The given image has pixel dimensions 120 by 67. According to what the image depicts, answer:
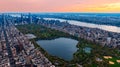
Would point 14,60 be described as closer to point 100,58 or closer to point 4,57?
point 4,57

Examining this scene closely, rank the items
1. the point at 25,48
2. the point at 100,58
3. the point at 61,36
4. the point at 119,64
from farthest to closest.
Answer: the point at 61,36 → the point at 25,48 → the point at 100,58 → the point at 119,64

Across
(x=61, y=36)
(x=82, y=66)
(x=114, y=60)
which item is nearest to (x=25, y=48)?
(x=82, y=66)

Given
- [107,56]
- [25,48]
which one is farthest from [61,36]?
[107,56]

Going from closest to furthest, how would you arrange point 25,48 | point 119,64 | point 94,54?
1. point 119,64
2. point 94,54
3. point 25,48

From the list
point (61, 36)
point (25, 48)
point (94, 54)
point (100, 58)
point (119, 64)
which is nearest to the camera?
point (119, 64)

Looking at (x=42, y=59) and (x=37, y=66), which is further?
(x=42, y=59)

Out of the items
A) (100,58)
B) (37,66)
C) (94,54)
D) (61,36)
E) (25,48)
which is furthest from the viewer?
(61,36)

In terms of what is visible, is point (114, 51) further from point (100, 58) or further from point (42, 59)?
point (42, 59)

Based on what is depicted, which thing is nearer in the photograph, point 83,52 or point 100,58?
point 100,58

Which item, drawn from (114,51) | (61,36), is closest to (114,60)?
(114,51)
